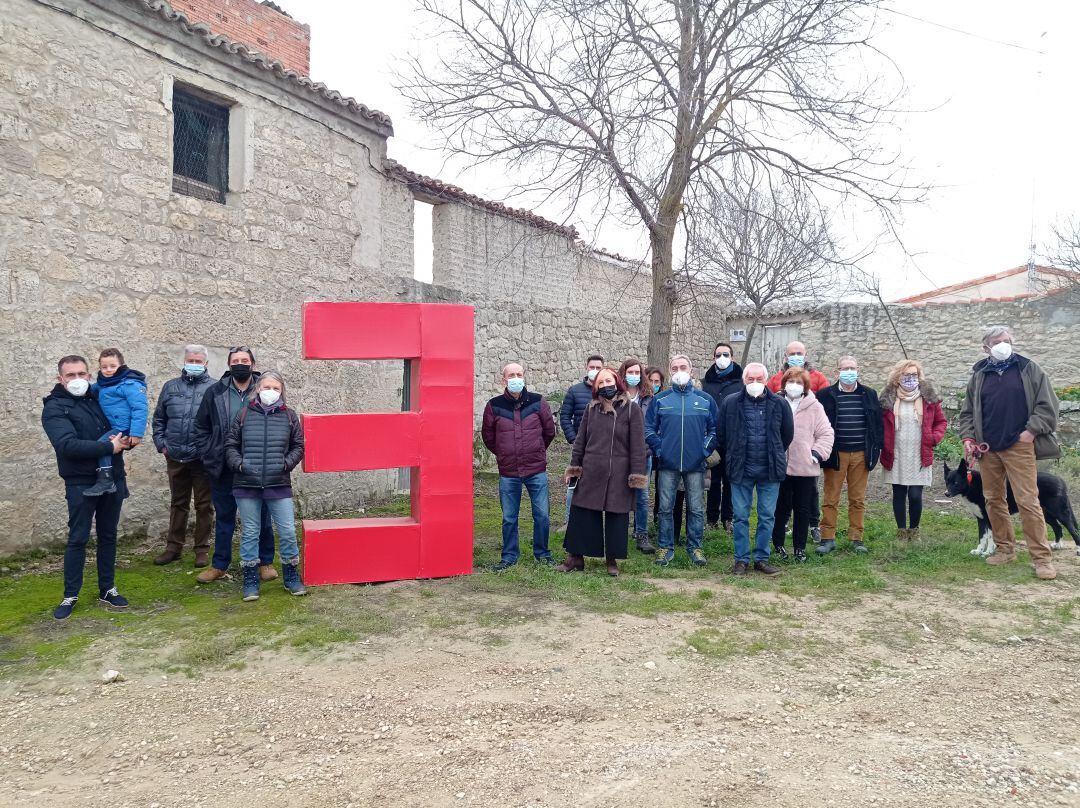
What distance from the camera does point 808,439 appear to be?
6.25 metres

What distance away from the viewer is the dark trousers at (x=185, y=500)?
247 inches

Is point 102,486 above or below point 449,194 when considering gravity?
below

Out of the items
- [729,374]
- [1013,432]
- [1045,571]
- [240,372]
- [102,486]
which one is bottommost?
[1045,571]

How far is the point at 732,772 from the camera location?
296 cm

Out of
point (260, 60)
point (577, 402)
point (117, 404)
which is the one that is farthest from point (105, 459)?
point (260, 60)

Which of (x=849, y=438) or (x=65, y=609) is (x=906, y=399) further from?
(x=65, y=609)

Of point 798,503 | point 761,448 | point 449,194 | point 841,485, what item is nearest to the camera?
point 761,448

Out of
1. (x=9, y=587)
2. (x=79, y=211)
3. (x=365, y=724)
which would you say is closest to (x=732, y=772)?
(x=365, y=724)

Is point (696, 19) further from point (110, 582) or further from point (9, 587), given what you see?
point (9, 587)

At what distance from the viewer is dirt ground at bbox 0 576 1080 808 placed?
9.37 ft

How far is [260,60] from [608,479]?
5.49 m

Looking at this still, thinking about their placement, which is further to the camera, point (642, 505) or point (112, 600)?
point (642, 505)

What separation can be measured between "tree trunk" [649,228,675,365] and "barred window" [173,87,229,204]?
4.93 meters

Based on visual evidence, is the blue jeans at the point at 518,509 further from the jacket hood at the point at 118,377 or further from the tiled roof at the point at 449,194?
the tiled roof at the point at 449,194
